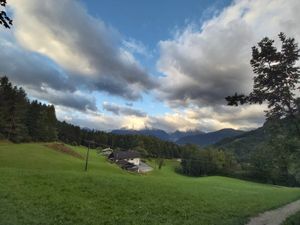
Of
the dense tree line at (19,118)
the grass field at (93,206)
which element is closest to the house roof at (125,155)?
the dense tree line at (19,118)

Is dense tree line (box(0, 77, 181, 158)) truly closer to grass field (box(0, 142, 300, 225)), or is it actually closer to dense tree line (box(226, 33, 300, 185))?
grass field (box(0, 142, 300, 225))

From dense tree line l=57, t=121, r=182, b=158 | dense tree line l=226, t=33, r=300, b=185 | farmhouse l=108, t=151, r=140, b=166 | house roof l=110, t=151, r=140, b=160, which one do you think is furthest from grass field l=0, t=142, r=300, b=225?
dense tree line l=57, t=121, r=182, b=158

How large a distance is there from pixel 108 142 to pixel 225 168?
76.4 m

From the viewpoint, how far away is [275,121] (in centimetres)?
2598

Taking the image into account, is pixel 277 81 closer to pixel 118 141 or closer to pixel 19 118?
pixel 19 118

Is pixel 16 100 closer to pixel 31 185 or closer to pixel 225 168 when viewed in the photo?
pixel 31 185

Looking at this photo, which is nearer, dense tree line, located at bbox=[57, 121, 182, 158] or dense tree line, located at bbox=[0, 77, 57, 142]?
dense tree line, located at bbox=[0, 77, 57, 142]

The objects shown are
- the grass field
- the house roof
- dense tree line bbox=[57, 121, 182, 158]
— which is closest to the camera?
the grass field

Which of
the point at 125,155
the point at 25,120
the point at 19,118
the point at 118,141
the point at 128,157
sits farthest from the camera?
the point at 118,141

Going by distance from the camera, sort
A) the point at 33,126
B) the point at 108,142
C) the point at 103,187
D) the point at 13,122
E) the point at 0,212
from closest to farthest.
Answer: the point at 0,212 < the point at 103,187 < the point at 13,122 < the point at 33,126 < the point at 108,142

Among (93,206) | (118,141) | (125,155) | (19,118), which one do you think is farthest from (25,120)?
(93,206)

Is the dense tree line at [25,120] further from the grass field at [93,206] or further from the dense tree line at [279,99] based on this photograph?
the dense tree line at [279,99]

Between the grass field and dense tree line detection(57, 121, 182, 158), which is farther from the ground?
dense tree line detection(57, 121, 182, 158)

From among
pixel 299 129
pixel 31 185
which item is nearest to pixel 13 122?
pixel 31 185
